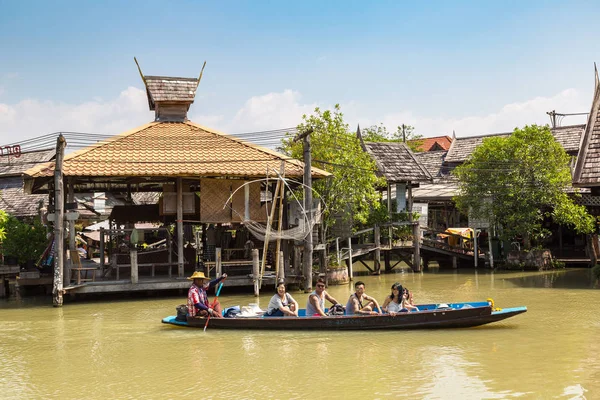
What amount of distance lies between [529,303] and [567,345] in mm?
5430

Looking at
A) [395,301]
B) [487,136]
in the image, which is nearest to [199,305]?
[395,301]

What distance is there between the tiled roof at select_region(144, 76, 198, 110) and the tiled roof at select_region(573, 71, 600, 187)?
13.6 m

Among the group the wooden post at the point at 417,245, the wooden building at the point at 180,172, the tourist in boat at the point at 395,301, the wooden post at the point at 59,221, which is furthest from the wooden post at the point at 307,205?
the wooden post at the point at 417,245

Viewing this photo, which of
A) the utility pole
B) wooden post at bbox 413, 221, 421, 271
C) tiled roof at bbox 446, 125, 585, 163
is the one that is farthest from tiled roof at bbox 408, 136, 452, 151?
the utility pole

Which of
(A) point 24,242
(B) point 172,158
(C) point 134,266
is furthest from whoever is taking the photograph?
(A) point 24,242

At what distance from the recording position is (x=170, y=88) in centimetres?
2477

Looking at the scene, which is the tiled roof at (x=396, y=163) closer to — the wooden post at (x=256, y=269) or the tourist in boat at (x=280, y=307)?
the wooden post at (x=256, y=269)

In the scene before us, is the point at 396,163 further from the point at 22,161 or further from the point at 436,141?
the point at 436,141

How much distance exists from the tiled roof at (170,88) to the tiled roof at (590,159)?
1356 cm

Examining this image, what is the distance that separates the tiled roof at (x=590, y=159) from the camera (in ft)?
68.7

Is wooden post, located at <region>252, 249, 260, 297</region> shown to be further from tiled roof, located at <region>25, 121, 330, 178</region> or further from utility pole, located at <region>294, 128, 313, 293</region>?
tiled roof, located at <region>25, 121, 330, 178</region>

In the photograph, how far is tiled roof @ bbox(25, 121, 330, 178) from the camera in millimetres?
19641

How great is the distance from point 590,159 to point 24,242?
18.8 metres

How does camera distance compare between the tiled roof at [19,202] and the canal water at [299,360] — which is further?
the tiled roof at [19,202]
